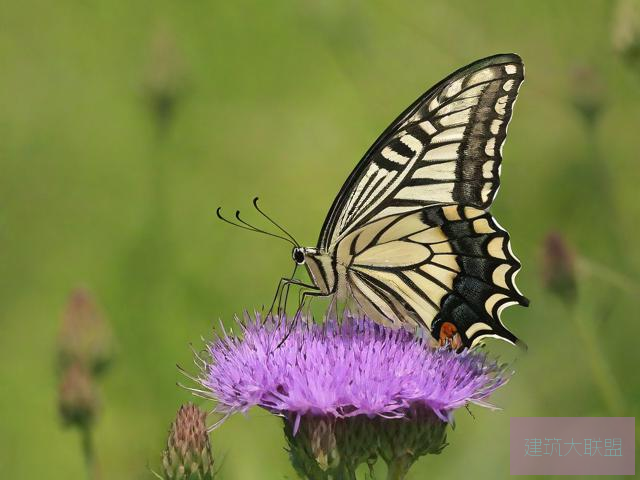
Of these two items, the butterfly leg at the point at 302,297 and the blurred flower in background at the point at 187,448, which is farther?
the butterfly leg at the point at 302,297

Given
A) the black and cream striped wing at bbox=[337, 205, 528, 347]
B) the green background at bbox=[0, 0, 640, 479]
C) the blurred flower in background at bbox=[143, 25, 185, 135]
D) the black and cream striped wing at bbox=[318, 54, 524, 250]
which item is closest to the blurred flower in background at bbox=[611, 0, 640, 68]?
the green background at bbox=[0, 0, 640, 479]

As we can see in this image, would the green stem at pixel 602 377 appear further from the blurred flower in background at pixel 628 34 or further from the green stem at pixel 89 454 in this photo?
the green stem at pixel 89 454

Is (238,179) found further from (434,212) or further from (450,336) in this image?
(450,336)

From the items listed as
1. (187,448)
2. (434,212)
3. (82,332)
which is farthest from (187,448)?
(82,332)

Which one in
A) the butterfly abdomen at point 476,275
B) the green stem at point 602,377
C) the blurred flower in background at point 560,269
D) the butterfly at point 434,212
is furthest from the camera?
the blurred flower in background at point 560,269

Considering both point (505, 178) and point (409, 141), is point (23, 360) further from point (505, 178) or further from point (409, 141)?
point (409, 141)

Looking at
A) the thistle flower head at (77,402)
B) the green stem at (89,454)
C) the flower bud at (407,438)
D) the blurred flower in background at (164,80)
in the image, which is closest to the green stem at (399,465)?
the flower bud at (407,438)

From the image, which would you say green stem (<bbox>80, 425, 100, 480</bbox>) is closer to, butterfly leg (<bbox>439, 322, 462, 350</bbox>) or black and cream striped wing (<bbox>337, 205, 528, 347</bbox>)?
black and cream striped wing (<bbox>337, 205, 528, 347</bbox>)
